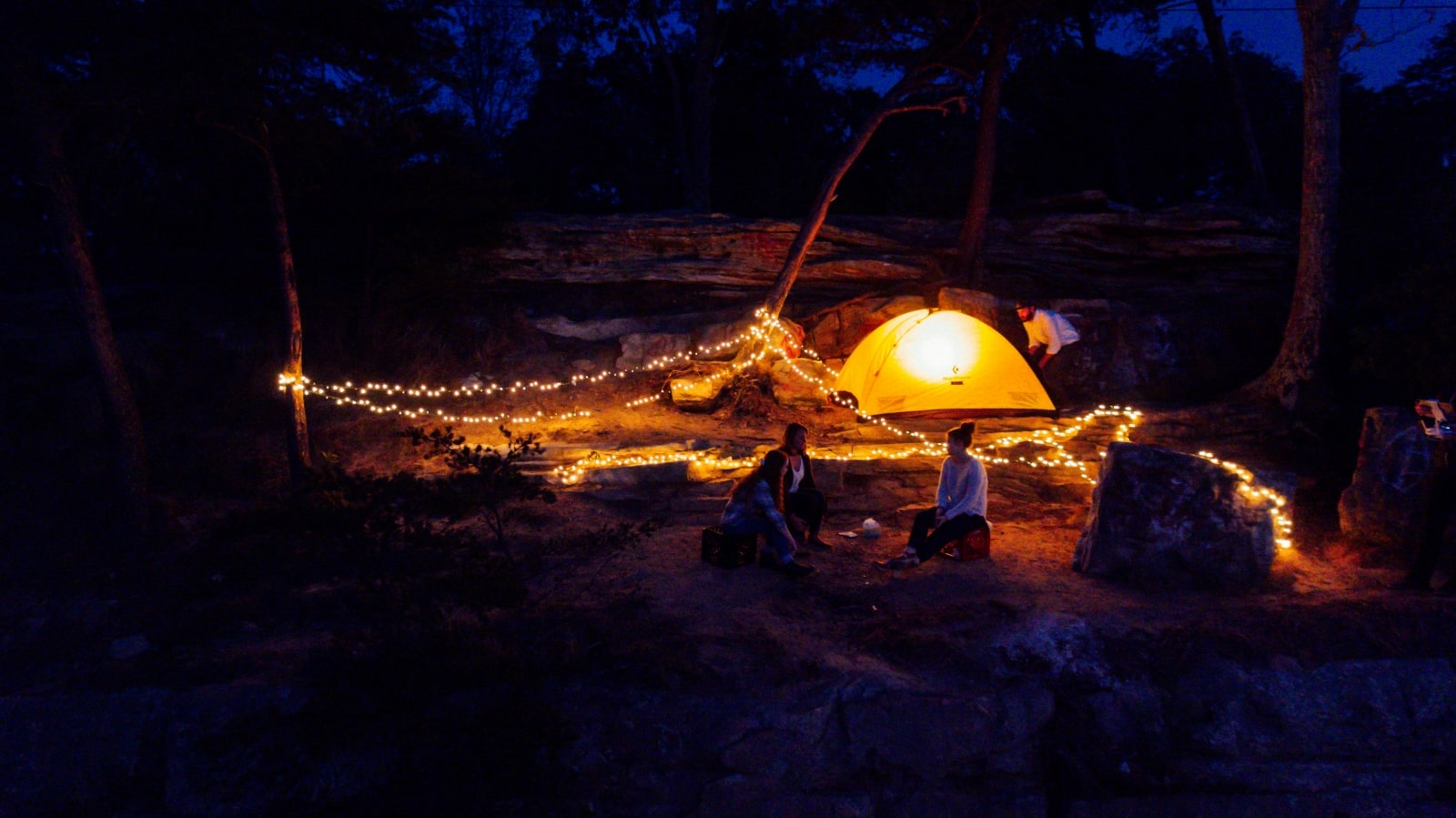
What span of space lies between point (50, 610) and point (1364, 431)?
10344 mm

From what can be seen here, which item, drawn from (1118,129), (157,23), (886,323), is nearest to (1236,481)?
(886,323)

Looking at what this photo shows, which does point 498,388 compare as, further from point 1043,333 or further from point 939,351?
point 1043,333

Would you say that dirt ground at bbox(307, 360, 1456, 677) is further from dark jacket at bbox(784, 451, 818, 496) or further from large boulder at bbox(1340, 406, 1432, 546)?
dark jacket at bbox(784, 451, 818, 496)

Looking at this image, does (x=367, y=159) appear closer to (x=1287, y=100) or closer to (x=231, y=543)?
(x=231, y=543)

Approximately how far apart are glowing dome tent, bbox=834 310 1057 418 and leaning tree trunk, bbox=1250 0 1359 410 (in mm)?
2591

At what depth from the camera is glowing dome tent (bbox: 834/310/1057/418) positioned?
32.2ft

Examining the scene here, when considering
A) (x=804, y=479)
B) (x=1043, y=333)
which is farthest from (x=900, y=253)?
(x=804, y=479)

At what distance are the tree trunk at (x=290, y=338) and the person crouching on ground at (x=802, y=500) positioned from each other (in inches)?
190

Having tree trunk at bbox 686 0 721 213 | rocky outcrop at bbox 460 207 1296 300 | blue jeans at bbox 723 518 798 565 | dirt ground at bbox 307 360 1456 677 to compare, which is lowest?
dirt ground at bbox 307 360 1456 677

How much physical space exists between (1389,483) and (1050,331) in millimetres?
3968

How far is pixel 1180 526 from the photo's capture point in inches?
243

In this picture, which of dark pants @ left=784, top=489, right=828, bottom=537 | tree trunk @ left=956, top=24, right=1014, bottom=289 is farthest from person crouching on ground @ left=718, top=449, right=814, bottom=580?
tree trunk @ left=956, top=24, right=1014, bottom=289

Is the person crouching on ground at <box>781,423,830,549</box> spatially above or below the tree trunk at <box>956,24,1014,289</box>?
below

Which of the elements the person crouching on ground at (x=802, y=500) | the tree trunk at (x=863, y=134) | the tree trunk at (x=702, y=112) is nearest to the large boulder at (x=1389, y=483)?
the person crouching on ground at (x=802, y=500)
